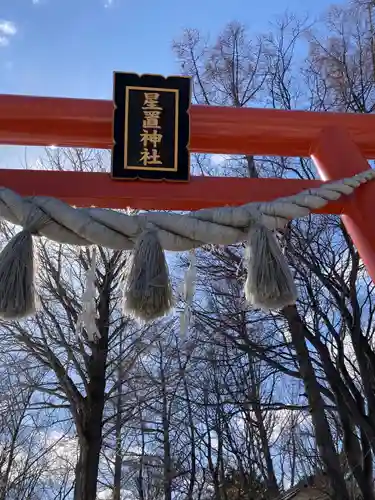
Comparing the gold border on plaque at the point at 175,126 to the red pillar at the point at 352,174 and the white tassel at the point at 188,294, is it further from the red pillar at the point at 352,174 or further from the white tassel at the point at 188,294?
the red pillar at the point at 352,174

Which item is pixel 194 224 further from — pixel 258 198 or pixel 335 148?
pixel 335 148

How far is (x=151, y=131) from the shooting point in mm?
2115

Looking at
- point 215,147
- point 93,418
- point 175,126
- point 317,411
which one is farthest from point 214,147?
point 93,418

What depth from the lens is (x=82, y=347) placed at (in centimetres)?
695

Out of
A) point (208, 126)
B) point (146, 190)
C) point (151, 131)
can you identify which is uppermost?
point (208, 126)

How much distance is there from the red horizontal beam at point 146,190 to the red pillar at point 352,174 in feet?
0.26

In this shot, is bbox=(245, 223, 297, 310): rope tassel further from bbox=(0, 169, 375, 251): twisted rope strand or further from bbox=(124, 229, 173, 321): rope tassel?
bbox=(124, 229, 173, 321): rope tassel

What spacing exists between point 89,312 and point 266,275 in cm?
60

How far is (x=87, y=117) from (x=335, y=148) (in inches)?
42.1

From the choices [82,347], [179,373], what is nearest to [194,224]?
[82,347]

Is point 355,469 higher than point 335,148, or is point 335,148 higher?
point 335,148

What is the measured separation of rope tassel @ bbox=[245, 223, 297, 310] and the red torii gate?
1.28 feet

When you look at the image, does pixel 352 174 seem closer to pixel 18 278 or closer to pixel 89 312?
pixel 89 312

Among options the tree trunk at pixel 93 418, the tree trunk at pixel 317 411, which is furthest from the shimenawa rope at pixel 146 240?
the tree trunk at pixel 93 418
